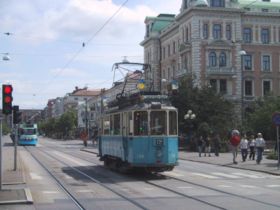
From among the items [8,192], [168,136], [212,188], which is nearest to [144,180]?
[168,136]

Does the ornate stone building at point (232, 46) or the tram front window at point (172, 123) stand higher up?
the ornate stone building at point (232, 46)

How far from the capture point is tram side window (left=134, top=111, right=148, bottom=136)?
22.1 meters

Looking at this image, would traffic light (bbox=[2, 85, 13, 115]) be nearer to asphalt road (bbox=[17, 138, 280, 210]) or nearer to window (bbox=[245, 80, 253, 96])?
asphalt road (bbox=[17, 138, 280, 210])

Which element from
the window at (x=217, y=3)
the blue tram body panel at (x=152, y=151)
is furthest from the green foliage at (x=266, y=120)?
the blue tram body panel at (x=152, y=151)

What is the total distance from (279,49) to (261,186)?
71.4 meters

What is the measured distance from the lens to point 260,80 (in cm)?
8750

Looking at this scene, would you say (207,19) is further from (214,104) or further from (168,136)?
A: (168,136)

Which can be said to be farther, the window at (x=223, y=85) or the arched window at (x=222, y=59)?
the arched window at (x=222, y=59)

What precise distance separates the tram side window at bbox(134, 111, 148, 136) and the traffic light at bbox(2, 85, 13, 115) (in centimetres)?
483

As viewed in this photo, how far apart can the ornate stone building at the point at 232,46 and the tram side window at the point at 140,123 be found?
194 feet

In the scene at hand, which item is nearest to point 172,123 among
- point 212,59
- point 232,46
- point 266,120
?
point 266,120

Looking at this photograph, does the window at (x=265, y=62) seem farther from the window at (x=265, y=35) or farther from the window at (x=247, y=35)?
the window at (x=247, y=35)

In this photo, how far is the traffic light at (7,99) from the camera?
1992 centimetres

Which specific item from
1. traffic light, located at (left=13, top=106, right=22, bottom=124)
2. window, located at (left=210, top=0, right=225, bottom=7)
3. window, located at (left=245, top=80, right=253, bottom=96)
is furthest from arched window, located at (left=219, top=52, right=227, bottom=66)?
traffic light, located at (left=13, top=106, right=22, bottom=124)
